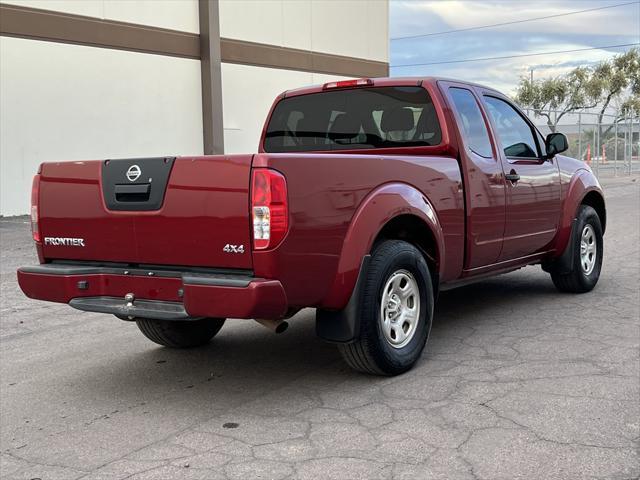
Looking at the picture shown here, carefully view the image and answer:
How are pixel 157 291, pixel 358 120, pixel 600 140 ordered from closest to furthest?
pixel 157 291
pixel 358 120
pixel 600 140

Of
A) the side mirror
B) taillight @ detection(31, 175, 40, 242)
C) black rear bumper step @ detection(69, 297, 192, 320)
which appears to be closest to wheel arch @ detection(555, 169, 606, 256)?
the side mirror

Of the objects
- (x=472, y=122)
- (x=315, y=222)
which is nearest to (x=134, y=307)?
(x=315, y=222)

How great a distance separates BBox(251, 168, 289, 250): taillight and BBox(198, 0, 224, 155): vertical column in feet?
53.8

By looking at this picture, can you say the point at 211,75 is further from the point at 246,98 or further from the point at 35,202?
the point at 35,202

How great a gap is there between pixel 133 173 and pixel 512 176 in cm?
319

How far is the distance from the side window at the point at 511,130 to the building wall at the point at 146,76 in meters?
12.3

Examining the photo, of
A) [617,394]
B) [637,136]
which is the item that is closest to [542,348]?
[617,394]

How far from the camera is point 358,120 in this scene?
574 centimetres

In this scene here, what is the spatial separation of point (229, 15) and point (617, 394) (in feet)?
60.3

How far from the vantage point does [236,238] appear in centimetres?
391

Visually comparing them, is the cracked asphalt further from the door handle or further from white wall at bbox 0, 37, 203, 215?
white wall at bbox 0, 37, 203, 215

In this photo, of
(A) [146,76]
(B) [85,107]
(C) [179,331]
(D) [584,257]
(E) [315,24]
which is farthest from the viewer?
(E) [315,24]

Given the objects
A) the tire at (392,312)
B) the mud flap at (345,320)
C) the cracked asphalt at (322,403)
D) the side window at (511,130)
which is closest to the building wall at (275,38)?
the side window at (511,130)

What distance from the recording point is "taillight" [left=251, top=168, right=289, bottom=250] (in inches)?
151
